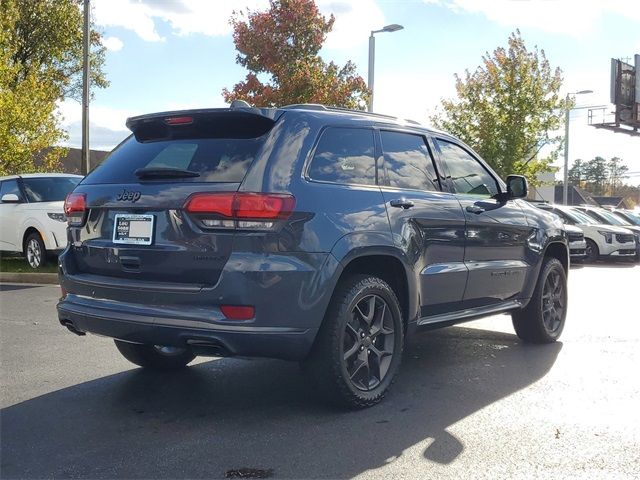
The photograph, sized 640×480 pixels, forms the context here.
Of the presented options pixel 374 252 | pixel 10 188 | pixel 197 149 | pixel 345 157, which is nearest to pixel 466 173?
pixel 345 157

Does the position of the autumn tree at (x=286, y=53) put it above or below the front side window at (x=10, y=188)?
above

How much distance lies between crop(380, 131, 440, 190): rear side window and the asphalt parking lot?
1.44 meters

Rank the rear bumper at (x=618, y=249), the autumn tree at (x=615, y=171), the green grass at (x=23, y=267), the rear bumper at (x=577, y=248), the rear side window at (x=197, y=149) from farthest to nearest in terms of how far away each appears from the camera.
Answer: the autumn tree at (x=615, y=171) → the rear bumper at (x=618, y=249) → the rear bumper at (x=577, y=248) → the green grass at (x=23, y=267) → the rear side window at (x=197, y=149)

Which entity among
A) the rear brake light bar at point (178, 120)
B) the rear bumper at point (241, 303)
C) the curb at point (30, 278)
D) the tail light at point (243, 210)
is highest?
the rear brake light bar at point (178, 120)

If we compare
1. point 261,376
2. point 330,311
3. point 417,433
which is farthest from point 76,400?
point 417,433

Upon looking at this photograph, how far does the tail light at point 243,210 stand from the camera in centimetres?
398

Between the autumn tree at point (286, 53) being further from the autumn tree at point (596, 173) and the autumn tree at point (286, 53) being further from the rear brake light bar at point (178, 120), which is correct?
the autumn tree at point (596, 173)

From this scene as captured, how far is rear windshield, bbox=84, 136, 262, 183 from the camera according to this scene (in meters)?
4.16

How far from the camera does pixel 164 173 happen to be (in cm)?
429

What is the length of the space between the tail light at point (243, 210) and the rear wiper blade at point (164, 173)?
266 mm

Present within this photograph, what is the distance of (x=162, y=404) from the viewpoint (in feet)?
15.1

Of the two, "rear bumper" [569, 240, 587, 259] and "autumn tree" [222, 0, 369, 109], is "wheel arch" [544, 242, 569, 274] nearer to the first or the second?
"rear bumper" [569, 240, 587, 259]

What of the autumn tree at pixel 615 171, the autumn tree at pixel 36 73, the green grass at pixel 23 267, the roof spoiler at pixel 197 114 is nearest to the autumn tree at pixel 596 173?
the autumn tree at pixel 615 171

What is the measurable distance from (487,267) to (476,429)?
5.91 feet
